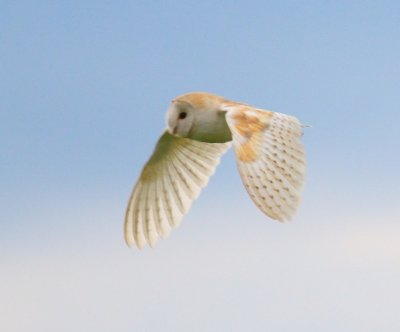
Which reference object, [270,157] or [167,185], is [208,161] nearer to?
[167,185]

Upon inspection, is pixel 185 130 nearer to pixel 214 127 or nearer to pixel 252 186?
pixel 214 127

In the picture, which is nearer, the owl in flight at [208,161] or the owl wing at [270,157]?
the owl wing at [270,157]

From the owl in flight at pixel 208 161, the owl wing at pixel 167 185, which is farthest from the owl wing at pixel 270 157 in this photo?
the owl wing at pixel 167 185

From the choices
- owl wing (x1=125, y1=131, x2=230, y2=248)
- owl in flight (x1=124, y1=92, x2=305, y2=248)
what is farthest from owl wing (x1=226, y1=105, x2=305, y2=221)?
owl wing (x1=125, y1=131, x2=230, y2=248)

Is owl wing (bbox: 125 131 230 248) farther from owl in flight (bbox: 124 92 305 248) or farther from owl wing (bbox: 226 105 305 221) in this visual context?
owl wing (bbox: 226 105 305 221)

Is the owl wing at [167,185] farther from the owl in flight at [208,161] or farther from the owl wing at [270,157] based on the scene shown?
the owl wing at [270,157]

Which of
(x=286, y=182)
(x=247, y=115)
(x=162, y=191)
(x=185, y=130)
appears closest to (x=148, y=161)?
(x=162, y=191)
